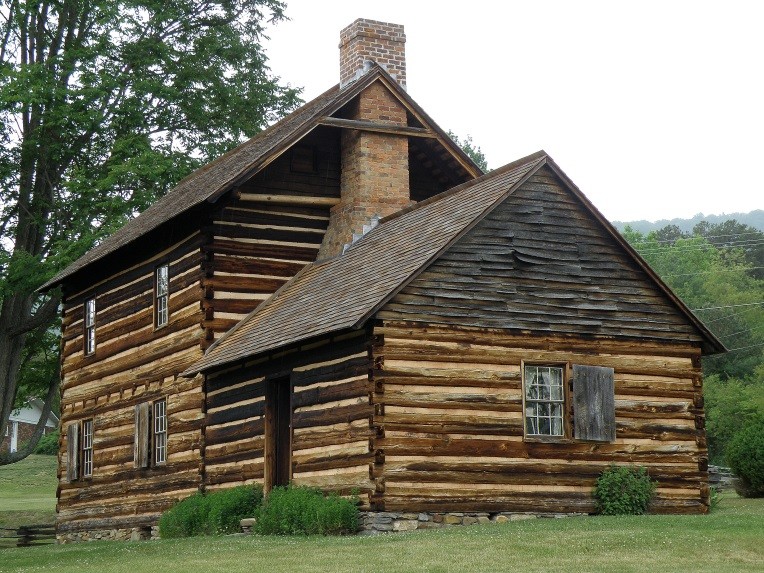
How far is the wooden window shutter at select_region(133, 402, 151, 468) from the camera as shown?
1076 inches

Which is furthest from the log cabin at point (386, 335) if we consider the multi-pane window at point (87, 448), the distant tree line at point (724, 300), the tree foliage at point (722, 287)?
the tree foliage at point (722, 287)

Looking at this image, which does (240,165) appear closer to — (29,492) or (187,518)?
(187,518)

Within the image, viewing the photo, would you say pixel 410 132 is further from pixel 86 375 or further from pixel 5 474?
pixel 5 474

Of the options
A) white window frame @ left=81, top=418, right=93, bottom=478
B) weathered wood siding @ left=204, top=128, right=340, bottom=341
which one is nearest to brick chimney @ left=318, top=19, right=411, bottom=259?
weathered wood siding @ left=204, top=128, right=340, bottom=341

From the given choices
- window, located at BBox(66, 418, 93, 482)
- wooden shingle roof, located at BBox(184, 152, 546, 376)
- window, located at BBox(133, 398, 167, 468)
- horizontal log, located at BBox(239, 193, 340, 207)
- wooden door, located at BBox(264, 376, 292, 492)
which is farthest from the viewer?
window, located at BBox(66, 418, 93, 482)

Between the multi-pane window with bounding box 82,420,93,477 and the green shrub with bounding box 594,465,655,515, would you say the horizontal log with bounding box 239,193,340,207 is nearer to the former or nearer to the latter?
the multi-pane window with bounding box 82,420,93,477

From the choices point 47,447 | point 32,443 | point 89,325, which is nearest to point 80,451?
point 89,325

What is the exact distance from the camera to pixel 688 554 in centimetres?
1630

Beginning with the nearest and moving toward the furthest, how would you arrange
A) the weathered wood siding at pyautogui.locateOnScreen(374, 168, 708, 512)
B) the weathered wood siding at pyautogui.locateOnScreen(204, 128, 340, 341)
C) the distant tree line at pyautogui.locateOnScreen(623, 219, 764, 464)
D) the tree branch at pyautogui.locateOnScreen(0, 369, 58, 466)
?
the weathered wood siding at pyautogui.locateOnScreen(374, 168, 708, 512), the weathered wood siding at pyautogui.locateOnScreen(204, 128, 340, 341), the tree branch at pyautogui.locateOnScreen(0, 369, 58, 466), the distant tree line at pyautogui.locateOnScreen(623, 219, 764, 464)

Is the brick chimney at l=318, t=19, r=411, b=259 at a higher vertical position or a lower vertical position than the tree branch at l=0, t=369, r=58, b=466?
higher

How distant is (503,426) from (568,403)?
1377mm

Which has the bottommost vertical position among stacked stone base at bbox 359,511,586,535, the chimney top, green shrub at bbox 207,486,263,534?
stacked stone base at bbox 359,511,586,535

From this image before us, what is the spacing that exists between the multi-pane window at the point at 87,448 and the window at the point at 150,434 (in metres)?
3.33

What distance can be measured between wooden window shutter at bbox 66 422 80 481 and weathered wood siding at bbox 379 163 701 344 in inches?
521
